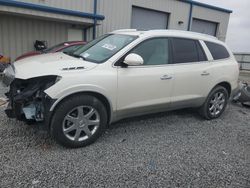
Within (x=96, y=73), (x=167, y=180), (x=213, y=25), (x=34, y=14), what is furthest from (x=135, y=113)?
(x=213, y=25)

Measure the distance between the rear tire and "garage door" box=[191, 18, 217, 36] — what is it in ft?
42.8

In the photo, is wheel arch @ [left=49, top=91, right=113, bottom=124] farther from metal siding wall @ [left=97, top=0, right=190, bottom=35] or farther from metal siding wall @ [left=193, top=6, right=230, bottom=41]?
metal siding wall @ [left=193, top=6, right=230, bottom=41]

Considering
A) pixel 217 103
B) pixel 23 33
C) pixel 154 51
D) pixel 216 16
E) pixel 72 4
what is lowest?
pixel 217 103

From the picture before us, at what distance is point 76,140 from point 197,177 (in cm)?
173

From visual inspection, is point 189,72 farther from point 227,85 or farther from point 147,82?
point 227,85

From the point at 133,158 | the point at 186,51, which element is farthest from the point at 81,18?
the point at 133,158

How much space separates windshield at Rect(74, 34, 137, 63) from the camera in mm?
3531

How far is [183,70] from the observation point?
4.09 metres

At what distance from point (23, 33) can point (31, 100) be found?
8573 mm

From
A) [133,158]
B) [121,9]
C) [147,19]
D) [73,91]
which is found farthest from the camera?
[147,19]

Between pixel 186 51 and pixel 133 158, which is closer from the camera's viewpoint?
pixel 133 158

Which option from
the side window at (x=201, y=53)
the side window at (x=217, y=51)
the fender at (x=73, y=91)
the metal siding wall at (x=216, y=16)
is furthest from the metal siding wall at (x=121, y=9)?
the fender at (x=73, y=91)

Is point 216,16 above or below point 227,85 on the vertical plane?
above

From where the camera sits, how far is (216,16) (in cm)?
1742
